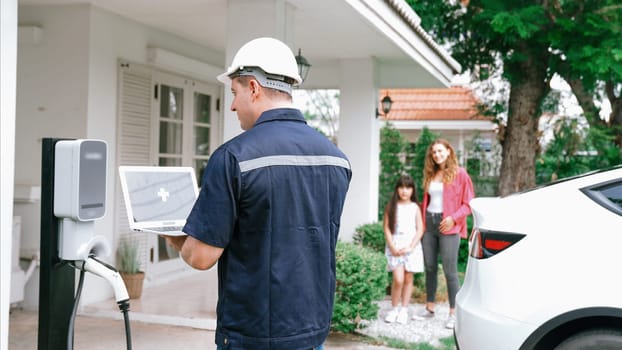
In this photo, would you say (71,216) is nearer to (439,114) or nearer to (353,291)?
(353,291)

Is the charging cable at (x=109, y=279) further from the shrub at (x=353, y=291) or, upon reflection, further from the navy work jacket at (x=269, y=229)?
the shrub at (x=353, y=291)

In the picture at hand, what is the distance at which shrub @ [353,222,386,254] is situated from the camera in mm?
8586

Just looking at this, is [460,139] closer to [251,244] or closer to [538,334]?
[538,334]

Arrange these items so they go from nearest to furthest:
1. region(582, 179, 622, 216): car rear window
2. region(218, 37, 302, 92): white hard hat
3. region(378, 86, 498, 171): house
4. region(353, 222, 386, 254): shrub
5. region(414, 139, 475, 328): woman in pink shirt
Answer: region(218, 37, 302, 92): white hard hat → region(582, 179, 622, 216): car rear window → region(414, 139, 475, 328): woman in pink shirt → region(353, 222, 386, 254): shrub → region(378, 86, 498, 171): house

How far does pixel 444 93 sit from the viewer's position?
1808cm

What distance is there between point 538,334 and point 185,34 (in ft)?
18.1

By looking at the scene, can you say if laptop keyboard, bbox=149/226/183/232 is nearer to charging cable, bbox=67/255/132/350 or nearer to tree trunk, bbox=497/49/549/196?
charging cable, bbox=67/255/132/350

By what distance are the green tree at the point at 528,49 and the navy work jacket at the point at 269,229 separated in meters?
7.84

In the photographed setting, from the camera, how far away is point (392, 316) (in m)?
6.86

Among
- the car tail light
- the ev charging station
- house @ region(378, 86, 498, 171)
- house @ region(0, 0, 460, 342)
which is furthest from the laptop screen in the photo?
house @ region(378, 86, 498, 171)

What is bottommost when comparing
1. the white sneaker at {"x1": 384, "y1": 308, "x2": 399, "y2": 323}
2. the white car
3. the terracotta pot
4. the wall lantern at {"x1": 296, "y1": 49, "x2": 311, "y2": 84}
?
the white sneaker at {"x1": 384, "y1": 308, "x2": 399, "y2": 323}

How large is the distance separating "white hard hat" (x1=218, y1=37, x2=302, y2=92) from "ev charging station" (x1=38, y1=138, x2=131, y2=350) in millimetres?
683

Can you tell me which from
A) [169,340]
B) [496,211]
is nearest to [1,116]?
[496,211]

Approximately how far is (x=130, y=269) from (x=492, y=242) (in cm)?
421
